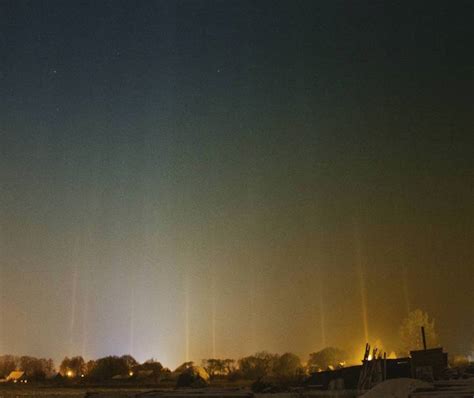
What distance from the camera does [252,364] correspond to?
10831 centimetres

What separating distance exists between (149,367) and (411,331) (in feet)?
152

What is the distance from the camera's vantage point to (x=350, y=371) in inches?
1208

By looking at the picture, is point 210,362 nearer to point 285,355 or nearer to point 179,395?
point 285,355

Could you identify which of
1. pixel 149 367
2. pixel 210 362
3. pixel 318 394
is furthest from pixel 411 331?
pixel 318 394

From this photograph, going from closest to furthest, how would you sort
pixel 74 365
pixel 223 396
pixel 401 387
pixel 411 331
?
1. pixel 401 387
2. pixel 223 396
3. pixel 411 331
4. pixel 74 365

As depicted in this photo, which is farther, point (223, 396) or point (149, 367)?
point (149, 367)

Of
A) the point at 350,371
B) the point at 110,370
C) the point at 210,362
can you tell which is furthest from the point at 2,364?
the point at 350,371

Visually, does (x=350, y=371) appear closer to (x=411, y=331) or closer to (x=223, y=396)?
(x=223, y=396)

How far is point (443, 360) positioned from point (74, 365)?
113 m

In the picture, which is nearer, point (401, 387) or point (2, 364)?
point (401, 387)

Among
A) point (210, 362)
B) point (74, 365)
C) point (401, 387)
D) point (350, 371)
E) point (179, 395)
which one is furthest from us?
point (74, 365)

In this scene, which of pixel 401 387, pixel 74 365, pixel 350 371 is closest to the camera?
pixel 401 387

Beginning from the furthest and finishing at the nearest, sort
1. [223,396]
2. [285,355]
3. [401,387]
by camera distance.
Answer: [285,355]
[223,396]
[401,387]

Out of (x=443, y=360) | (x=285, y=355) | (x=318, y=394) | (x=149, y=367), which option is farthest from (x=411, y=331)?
(x=318, y=394)
